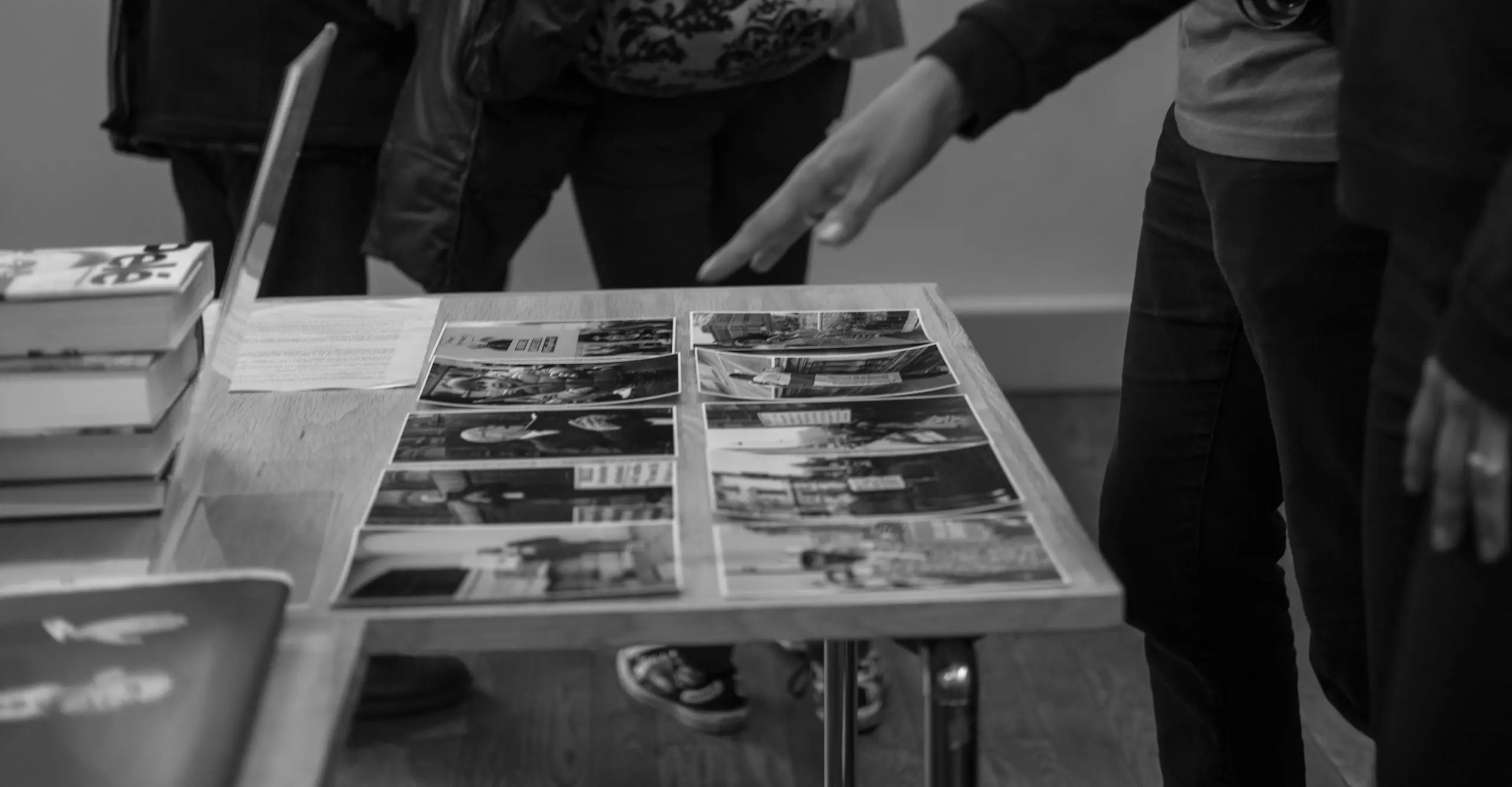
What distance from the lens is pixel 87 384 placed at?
2.35 feet

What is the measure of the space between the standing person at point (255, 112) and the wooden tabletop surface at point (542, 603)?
59 centimetres

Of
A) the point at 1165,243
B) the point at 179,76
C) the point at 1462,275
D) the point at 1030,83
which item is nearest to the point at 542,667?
the point at 179,76

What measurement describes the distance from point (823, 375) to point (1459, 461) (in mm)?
409

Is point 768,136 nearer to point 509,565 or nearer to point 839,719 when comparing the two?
point 839,719

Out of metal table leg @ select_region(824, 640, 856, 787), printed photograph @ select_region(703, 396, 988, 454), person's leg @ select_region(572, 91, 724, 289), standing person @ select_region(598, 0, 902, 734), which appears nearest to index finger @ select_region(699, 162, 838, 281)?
printed photograph @ select_region(703, 396, 988, 454)

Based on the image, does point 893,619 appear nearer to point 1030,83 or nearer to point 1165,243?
point 1030,83

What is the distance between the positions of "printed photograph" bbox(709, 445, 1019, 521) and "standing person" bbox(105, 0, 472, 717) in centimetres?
83

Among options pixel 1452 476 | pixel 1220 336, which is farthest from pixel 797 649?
pixel 1452 476

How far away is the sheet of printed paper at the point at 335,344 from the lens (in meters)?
0.93

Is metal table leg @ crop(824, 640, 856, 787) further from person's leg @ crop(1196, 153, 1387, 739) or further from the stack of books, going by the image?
the stack of books

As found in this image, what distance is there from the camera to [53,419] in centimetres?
72

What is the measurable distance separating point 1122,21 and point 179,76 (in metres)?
0.98

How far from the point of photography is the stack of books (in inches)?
28.0

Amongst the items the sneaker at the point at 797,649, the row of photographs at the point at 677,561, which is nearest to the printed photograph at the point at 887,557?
the row of photographs at the point at 677,561
